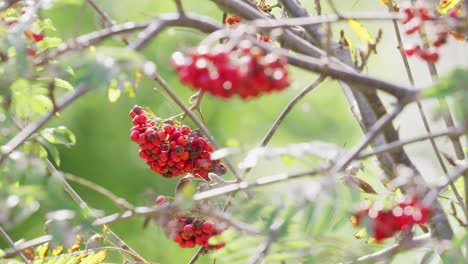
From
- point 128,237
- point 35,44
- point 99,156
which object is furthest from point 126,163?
point 35,44

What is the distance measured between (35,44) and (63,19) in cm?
288

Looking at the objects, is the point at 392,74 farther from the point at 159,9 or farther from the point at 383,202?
the point at 383,202

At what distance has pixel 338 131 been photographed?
4.36 meters

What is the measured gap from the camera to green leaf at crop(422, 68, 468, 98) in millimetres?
834

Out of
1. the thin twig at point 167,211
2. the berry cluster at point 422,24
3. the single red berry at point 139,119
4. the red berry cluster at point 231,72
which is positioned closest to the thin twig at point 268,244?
the thin twig at point 167,211

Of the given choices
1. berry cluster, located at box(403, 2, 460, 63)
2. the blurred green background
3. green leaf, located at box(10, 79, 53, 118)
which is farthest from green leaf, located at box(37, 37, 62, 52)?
the blurred green background

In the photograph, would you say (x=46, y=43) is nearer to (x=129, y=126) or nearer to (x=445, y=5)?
(x=445, y=5)

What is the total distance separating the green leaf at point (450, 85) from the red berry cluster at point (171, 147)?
24.5 inches

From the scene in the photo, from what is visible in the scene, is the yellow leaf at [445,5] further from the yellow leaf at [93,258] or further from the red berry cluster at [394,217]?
the yellow leaf at [93,258]

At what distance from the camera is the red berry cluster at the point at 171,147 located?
1.43 m

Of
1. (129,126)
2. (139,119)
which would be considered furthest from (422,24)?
(129,126)

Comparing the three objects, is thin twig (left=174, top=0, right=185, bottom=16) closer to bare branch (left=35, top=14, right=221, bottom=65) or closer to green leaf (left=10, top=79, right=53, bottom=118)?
bare branch (left=35, top=14, right=221, bottom=65)

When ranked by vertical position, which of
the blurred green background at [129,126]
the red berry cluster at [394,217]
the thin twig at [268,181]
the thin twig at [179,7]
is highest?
the thin twig at [179,7]

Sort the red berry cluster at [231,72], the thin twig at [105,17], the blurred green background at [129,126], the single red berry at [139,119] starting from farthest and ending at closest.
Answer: the blurred green background at [129,126] < the single red berry at [139,119] < the thin twig at [105,17] < the red berry cluster at [231,72]
